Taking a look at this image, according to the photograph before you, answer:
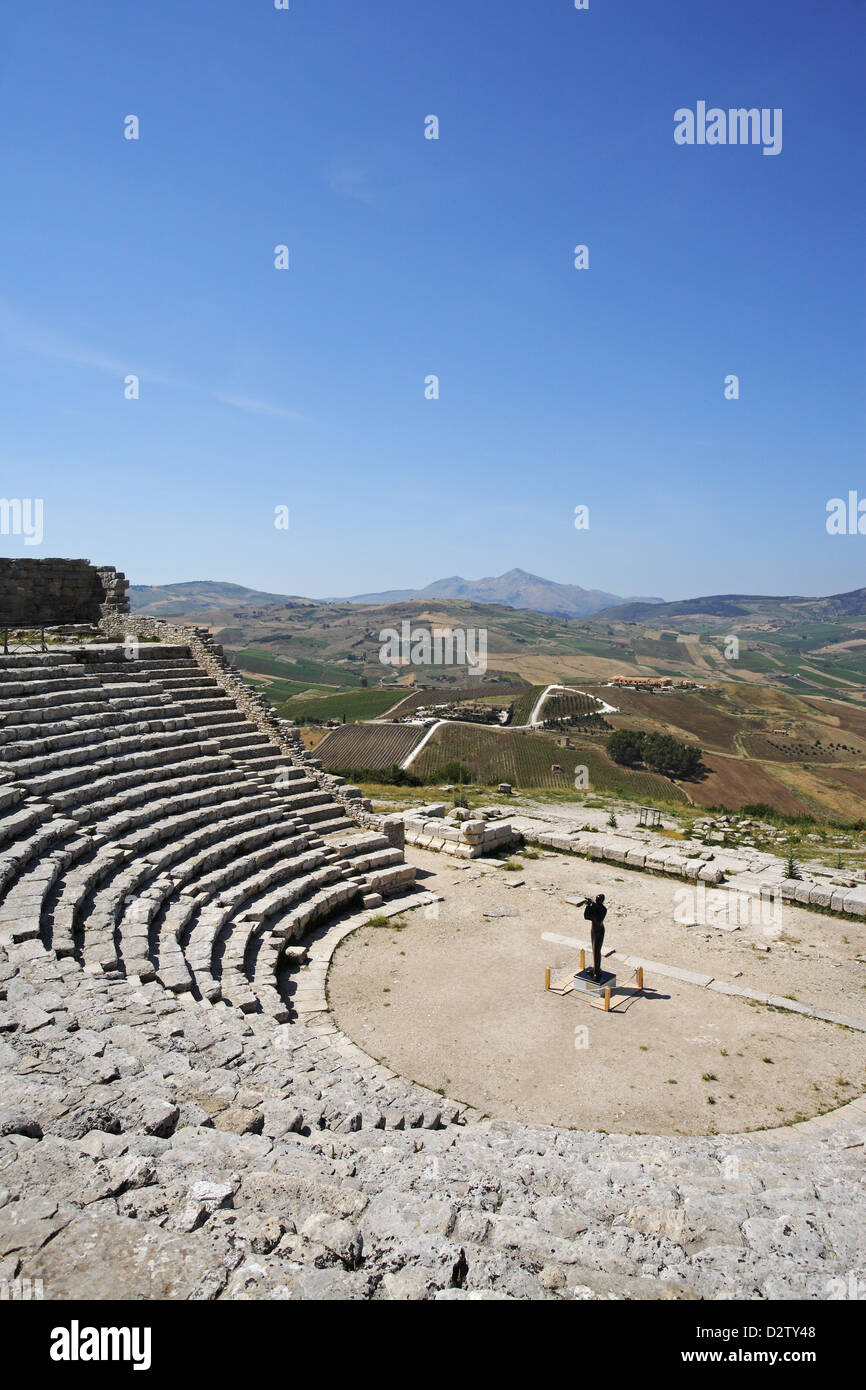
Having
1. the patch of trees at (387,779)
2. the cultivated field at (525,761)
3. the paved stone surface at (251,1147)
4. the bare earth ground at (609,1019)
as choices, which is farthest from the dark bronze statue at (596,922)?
the cultivated field at (525,761)

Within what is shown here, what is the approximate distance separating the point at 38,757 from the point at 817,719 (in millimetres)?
89576

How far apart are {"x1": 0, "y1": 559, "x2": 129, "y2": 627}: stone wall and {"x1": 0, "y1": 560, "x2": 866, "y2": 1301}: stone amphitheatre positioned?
1904 mm

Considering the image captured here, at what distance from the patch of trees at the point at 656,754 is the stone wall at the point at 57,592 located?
146 feet

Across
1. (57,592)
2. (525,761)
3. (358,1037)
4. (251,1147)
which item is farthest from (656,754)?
(251,1147)

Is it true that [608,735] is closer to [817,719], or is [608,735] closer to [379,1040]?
[817,719]

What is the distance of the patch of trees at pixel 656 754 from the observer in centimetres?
5738

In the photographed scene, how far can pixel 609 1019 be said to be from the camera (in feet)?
35.1

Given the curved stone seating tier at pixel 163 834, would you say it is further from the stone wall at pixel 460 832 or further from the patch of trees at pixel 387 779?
the patch of trees at pixel 387 779

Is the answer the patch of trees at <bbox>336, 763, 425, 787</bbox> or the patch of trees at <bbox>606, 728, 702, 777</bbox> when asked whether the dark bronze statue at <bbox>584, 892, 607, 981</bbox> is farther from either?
the patch of trees at <bbox>606, 728, 702, 777</bbox>

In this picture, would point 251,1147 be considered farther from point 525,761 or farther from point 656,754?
point 656,754

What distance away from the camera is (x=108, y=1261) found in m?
3.65

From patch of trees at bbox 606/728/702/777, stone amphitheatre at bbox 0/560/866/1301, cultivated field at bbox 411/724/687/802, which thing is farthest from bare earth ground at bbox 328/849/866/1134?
patch of trees at bbox 606/728/702/777

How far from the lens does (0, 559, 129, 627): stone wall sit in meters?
21.4
